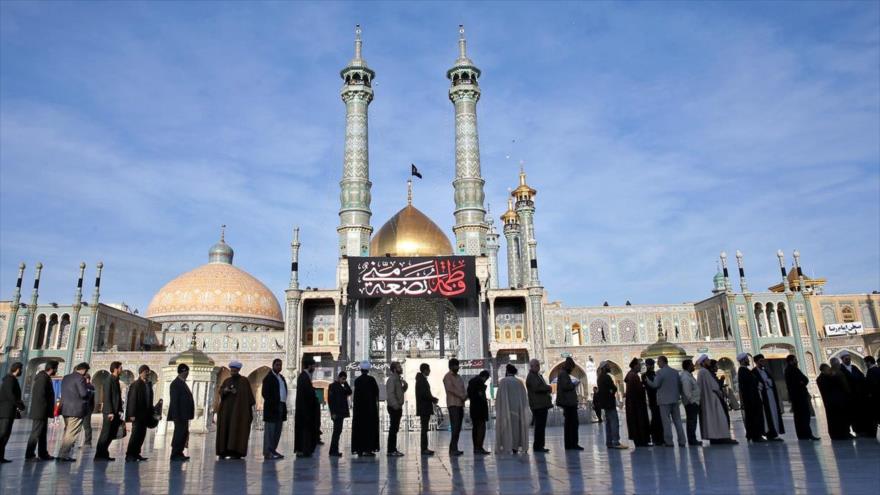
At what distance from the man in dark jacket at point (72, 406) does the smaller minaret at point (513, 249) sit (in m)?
35.4

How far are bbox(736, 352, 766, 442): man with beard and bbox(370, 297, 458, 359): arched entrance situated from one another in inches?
928

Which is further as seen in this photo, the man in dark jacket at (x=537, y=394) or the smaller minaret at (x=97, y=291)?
the smaller minaret at (x=97, y=291)

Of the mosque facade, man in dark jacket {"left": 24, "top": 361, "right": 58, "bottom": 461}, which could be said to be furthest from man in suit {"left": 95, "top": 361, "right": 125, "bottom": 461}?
the mosque facade

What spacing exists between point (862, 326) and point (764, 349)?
563 centimetres

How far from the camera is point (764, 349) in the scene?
3225 cm

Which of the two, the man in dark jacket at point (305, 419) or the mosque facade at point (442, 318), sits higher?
the mosque facade at point (442, 318)

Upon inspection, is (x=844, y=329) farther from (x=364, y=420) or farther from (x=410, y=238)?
(x=364, y=420)

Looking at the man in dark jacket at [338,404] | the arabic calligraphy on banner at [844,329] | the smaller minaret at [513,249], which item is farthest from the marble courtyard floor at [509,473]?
the smaller minaret at [513,249]

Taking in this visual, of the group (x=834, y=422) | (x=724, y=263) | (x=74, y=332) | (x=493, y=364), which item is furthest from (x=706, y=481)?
(x=74, y=332)

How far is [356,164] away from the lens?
32.3 meters

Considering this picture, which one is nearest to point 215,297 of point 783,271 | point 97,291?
point 97,291

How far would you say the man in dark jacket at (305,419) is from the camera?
699 cm

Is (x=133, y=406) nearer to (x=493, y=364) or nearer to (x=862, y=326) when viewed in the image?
(x=493, y=364)

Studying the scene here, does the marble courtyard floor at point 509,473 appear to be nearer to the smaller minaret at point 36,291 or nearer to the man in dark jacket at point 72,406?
the man in dark jacket at point 72,406
